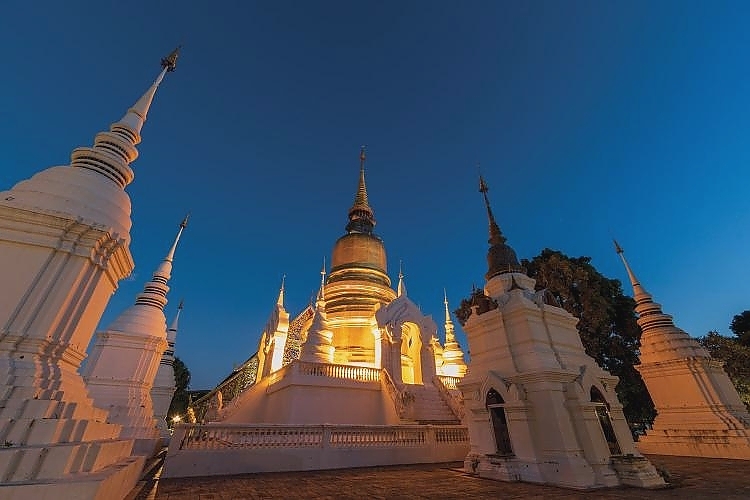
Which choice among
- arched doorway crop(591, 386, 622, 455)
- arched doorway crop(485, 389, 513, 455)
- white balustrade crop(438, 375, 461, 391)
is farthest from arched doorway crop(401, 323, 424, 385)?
Result: arched doorway crop(591, 386, 622, 455)

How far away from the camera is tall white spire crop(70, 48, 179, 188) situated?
20.6 feet

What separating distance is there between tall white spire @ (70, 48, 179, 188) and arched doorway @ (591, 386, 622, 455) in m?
10.9

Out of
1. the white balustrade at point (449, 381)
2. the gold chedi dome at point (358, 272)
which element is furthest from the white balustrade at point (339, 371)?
the gold chedi dome at point (358, 272)

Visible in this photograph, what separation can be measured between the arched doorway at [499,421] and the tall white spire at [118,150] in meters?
9.23

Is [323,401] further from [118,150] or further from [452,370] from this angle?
[118,150]

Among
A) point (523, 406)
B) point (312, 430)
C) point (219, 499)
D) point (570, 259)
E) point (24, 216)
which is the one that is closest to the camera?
point (24, 216)

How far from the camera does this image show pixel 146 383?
11102 millimetres

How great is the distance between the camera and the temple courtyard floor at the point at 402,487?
5633 millimetres

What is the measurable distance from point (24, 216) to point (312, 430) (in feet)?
26.2

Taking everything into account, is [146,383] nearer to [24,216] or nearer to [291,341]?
[24,216]

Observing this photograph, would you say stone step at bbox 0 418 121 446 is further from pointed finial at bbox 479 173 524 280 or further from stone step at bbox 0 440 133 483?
pointed finial at bbox 479 173 524 280

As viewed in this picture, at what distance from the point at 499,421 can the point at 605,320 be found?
14.6m

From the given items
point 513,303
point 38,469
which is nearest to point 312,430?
point 513,303

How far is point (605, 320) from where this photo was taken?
1916 centimetres
